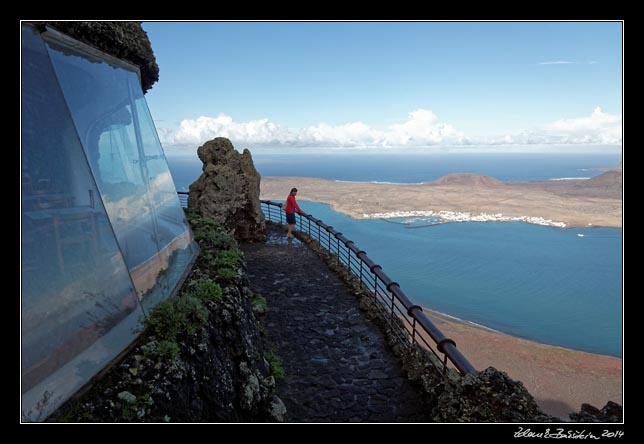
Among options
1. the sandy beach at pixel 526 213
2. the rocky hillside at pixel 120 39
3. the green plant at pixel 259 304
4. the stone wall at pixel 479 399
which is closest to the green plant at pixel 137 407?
the stone wall at pixel 479 399

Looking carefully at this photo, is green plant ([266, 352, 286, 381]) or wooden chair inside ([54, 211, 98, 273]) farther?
green plant ([266, 352, 286, 381])

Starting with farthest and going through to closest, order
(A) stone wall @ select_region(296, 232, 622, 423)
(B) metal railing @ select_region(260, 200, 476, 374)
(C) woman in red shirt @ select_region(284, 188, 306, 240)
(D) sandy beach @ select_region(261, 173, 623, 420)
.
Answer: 1. (D) sandy beach @ select_region(261, 173, 623, 420)
2. (C) woman in red shirt @ select_region(284, 188, 306, 240)
3. (B) metal railing @ select_region(260, 200, 476, 374)
4. (A) stone wall @ select_region(296, 232, 622, 423)

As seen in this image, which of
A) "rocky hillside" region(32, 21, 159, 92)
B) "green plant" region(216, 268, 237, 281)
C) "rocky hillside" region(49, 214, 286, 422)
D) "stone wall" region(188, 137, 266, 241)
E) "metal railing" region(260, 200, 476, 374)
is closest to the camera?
"rocky hillside" region(49, 214, 286, 422)

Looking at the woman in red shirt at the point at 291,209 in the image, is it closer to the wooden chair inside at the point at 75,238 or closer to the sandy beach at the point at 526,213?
the wooden chair inside at the point at 75,238

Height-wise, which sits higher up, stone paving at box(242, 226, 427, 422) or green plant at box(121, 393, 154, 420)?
green plant at box(121, 393, 154, 420)

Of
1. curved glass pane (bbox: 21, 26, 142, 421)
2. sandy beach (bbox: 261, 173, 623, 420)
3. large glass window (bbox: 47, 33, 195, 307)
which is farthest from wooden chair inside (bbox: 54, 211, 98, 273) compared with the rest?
sandy beach (bbox: 261, 173, 623, 420)

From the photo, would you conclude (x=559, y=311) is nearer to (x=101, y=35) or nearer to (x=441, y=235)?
(x=441, y=235)

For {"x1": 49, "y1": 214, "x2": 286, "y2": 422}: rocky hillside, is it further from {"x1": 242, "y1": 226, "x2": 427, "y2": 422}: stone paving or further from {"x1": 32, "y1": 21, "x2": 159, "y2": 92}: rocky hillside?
{"x1": 32, "y1": 21, "x2": 159, "y2": 92}: rocky hillside

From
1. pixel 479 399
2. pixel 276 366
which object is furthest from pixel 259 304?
pixel 479 399
